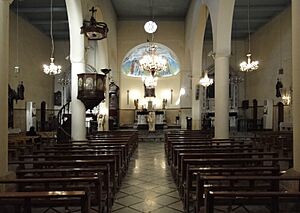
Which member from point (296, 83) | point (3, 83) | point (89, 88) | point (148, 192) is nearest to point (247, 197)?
point (296, 83)

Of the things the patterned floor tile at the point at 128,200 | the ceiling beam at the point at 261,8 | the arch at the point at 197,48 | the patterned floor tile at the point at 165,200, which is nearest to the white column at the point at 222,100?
the patterned floor tile at the point at 165,200

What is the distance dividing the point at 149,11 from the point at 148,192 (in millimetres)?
17729

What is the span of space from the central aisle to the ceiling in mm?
12290

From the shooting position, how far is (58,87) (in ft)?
79.5

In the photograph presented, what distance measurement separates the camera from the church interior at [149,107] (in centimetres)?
455

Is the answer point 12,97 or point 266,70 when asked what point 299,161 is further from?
point 266,70

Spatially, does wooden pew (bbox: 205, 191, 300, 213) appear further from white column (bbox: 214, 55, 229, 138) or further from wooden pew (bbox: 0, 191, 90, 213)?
white column (bbox: 214, 55, 229, 138)

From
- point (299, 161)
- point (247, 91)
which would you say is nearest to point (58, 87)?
point (247, 91)

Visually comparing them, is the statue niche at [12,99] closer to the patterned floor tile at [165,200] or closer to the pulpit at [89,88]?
the pulpit at [89,88]

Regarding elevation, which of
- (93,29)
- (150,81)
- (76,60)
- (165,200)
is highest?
(93,29)

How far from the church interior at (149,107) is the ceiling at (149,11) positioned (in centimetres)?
8

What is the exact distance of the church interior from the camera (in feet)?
14.9

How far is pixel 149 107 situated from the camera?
23453mm

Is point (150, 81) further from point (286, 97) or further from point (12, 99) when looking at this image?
point (12, 99)
